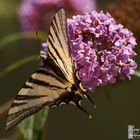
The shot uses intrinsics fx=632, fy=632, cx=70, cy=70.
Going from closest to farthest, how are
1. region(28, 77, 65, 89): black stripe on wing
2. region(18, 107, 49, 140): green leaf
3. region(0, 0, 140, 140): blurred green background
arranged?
region(28, 77, 65, 89): black stripe on wing < region(18, 107, 49, 140): green leaf < region(0, 0, 140, 140): blurred green background

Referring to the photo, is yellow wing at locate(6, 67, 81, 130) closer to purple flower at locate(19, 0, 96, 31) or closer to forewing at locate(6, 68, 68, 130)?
forewing at locate(6, 68, 68, 130)

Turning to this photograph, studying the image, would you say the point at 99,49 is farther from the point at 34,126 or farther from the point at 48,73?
the point at 34,126

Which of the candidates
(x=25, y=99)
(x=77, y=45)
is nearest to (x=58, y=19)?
(x=77, y=45)

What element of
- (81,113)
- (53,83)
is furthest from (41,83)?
(81,113)

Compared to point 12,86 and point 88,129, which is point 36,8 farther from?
point 12,86

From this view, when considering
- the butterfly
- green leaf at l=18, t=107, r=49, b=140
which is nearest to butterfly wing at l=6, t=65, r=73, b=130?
the butterfly

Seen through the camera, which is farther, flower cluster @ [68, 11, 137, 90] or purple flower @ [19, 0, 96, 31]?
purple flower @ [19, 0, 96, 31]

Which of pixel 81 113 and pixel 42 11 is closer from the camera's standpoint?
pixel 42 11

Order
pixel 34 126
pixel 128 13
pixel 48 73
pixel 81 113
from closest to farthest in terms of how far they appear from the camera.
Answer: pixel 48 73 < pixel 34 126 < pixel 128 13 < pixel 81 113

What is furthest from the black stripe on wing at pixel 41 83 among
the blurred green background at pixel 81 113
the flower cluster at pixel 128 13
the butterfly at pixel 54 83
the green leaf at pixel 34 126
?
the blurred green background at pixel 81 113
